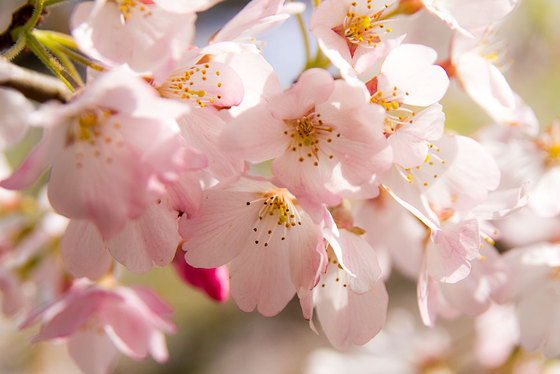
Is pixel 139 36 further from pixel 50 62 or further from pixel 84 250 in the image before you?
pixel 84 250

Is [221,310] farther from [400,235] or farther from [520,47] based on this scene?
[400,235]

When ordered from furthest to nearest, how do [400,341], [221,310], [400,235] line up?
1. [221,310]
2. [400,341]
3. [400,235]

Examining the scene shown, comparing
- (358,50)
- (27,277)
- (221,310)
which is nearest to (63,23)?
(27,277)

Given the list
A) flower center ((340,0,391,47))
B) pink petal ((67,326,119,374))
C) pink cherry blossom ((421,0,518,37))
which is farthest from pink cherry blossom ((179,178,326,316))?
pink petal ((67,326,119,374))

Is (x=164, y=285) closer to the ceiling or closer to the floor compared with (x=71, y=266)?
closer to the floor

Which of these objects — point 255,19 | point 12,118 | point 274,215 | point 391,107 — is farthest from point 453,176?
point 12,118

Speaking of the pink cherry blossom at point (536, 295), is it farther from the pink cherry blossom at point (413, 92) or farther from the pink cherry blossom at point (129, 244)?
the pink cherry blossom at point (129, 244)
